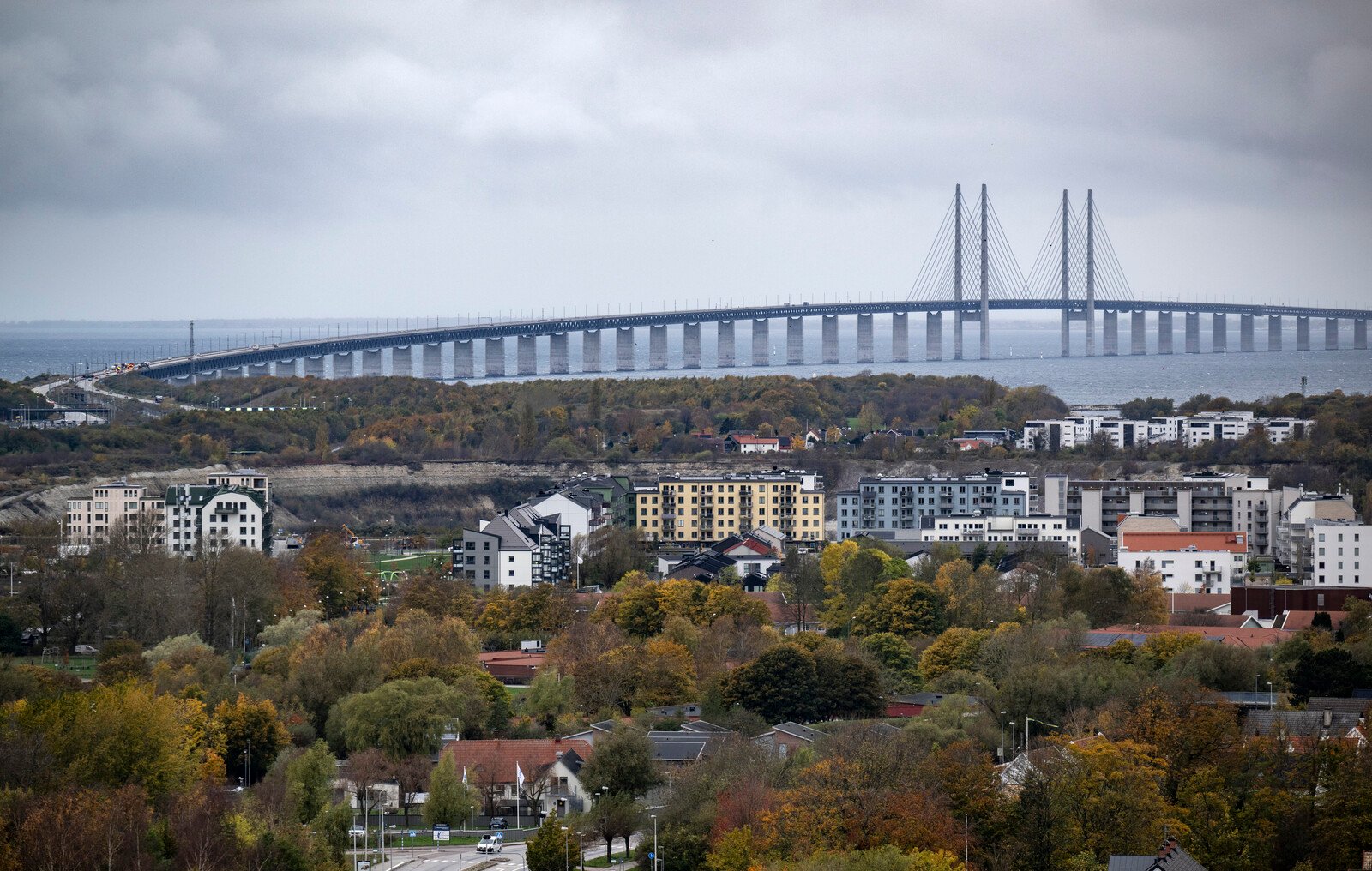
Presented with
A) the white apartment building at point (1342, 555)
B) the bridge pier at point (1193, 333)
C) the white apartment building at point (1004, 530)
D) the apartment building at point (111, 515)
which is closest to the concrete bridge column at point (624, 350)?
the bridge pier at point (1193, 333)

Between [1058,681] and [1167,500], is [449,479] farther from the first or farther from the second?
[1058,681]

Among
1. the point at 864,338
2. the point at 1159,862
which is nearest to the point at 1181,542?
the point at 1159,862

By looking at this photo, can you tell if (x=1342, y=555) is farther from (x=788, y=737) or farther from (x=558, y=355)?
(x=558, y=355)

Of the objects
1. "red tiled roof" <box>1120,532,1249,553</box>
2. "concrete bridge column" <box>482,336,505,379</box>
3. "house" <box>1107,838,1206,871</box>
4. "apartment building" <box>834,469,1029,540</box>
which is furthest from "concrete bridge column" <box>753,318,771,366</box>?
"house" <box>1107,838,1206,871</box>

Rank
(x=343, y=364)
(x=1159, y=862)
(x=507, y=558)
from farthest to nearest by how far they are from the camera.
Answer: (x=343, y=364) < (x=507, y=558) < (x=1159, y=862)

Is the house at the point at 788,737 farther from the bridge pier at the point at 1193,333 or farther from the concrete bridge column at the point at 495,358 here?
the bridge pier at the point at 1193,333
